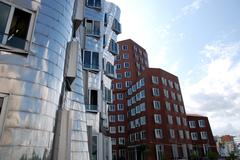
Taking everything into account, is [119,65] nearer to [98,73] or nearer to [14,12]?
[98,73]

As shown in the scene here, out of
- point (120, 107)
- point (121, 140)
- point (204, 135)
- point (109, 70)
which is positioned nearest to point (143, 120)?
point (121, 140)

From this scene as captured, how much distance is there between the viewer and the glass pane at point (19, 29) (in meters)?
7.24

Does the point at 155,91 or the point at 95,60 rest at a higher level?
the point at 155,91

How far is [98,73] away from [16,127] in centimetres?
1394

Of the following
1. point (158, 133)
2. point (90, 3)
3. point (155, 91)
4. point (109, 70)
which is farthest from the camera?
point (155, 91)

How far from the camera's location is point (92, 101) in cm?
1889

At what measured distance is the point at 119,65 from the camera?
226 feet

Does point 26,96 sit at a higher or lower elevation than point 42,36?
lower

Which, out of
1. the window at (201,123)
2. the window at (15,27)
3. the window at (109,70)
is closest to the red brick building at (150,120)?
the window at (201,123)

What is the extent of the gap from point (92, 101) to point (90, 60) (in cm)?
429

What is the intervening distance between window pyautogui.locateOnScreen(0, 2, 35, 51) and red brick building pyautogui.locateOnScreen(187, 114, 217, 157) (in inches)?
2110

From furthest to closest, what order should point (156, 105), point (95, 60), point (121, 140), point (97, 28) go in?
point (121, 140), point (156, 105), point (97, 28), point (95, 60)

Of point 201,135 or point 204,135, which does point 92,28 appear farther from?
point 204,135

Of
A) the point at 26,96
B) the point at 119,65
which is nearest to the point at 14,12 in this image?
the point at 26,96
